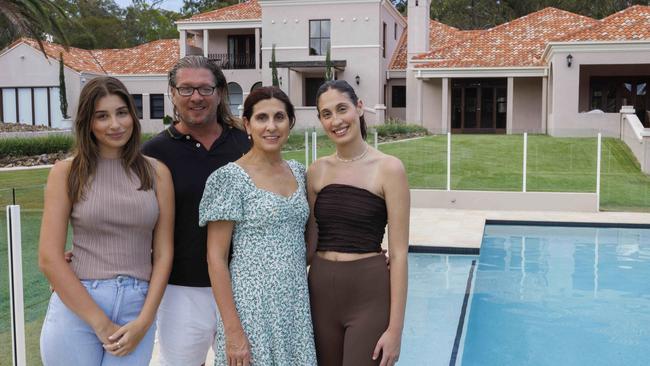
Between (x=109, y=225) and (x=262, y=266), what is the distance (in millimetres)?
585

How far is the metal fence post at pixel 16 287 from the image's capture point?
3307mm

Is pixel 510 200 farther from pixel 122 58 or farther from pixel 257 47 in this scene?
pixel 122 58

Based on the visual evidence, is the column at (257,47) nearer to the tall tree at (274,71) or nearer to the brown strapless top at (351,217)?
the tall tree at (274,71)

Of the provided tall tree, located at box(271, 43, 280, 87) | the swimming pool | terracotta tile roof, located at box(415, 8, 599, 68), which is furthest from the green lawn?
tall tree, located at box(271, 43, 280, 87)

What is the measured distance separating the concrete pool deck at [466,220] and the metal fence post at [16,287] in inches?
265

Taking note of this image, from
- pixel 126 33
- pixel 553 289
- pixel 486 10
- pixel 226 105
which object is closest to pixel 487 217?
pixel 553 289

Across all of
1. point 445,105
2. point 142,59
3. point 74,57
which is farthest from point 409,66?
point 74,57

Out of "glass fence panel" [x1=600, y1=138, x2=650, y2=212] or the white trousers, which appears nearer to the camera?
the white trousers

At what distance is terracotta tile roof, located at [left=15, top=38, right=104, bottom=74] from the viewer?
27969mm

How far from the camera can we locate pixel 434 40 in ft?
98.1

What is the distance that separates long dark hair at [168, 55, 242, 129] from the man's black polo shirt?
0.20 meters

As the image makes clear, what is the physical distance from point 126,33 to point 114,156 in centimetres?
4872

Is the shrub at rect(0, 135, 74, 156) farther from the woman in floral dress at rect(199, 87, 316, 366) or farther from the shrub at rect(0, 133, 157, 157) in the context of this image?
the woman in floral dress at rect(199, 87, 316, 366)

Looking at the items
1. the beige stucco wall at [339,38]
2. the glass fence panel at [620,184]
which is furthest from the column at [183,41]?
the glass fence panel at [620,184]
